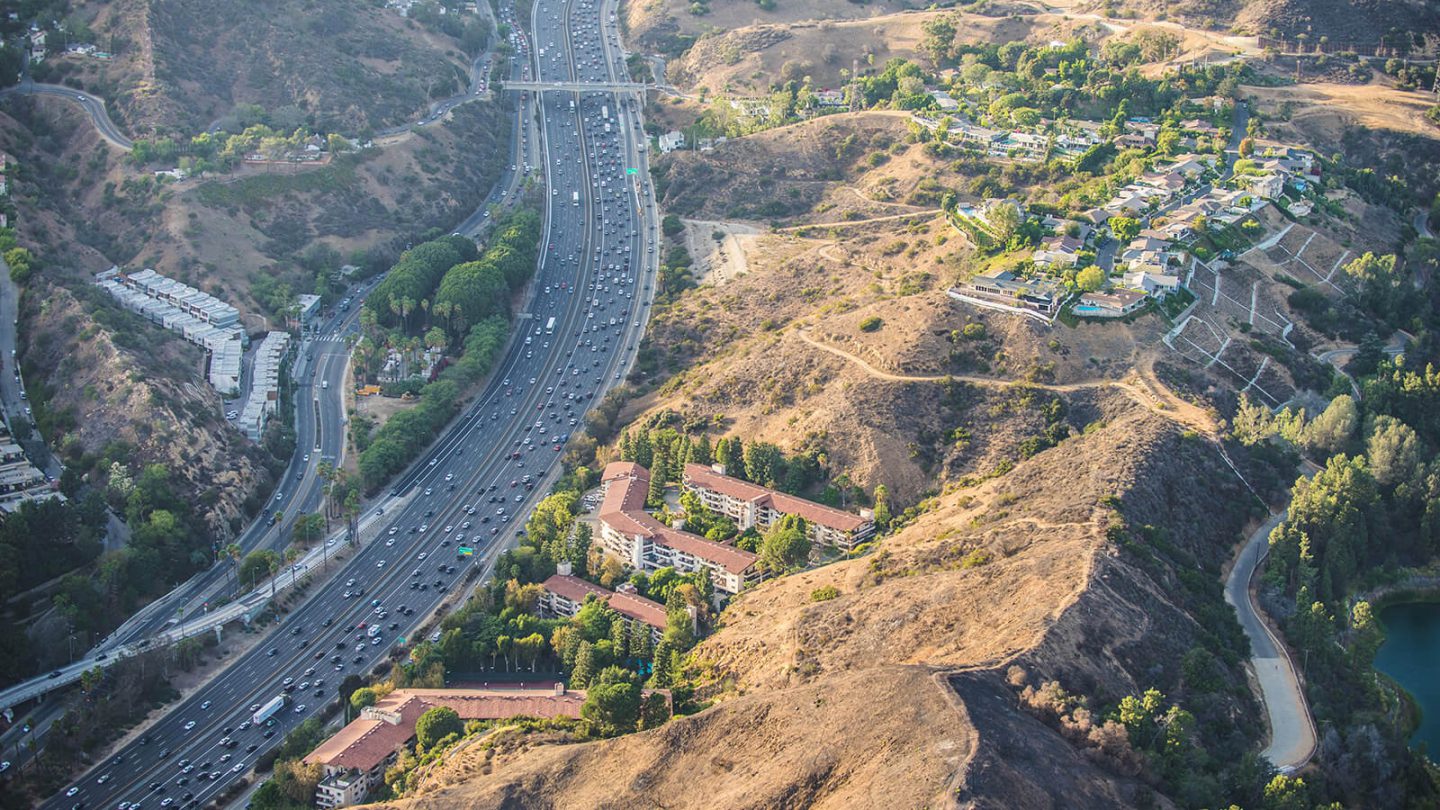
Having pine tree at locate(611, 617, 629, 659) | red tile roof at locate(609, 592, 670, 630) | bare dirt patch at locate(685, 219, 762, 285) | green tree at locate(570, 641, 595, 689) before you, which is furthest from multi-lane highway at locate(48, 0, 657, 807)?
green tree at locate(570, 641, 595, 689)

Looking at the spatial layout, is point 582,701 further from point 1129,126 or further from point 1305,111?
point 1305,111

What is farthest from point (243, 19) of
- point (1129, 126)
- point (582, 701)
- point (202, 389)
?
point (582, 701)

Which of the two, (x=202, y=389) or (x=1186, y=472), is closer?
(x=1186, y=472)

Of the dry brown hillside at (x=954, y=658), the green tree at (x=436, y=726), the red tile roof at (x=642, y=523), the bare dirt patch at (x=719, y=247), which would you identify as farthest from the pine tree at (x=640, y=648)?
the bare dirt patch at (x=719, y=247)

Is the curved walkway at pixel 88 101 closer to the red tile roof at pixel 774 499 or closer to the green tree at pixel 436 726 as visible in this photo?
the red tile roof at pixel 774 499

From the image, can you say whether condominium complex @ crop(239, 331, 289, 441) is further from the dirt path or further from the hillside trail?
the hillside trail

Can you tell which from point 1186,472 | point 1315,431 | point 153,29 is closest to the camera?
point 1186,472

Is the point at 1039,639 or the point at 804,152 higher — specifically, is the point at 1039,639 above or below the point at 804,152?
below

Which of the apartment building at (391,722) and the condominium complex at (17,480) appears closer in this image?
the apartment building at (391,722)
